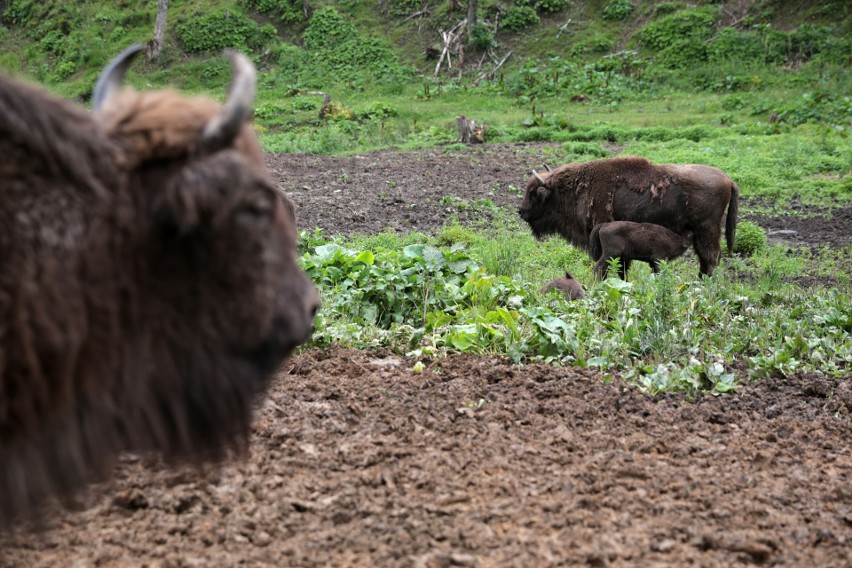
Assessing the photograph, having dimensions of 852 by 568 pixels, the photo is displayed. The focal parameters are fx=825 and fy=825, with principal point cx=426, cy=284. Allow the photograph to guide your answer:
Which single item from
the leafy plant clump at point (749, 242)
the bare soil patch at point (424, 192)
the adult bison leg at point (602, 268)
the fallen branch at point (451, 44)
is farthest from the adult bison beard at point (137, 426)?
the fallen branch at point (451, 44)

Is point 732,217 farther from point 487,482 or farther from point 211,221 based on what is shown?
point 211,221

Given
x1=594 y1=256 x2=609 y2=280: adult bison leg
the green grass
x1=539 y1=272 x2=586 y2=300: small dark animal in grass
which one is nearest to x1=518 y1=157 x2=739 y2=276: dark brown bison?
x1=594 y1=256 x2=609 y2=280: adult bison leg

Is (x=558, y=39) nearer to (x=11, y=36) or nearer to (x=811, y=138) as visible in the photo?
(x=811, y=138)

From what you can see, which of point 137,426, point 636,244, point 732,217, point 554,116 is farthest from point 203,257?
point 554,116

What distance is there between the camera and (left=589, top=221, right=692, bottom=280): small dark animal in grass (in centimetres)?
942

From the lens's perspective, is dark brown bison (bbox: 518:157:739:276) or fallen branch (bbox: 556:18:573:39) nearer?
dark brown bison (bbox: 518:157:739:276)

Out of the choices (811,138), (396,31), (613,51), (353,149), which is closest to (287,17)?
(396,31)

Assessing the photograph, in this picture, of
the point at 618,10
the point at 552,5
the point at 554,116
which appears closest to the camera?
the point at 554,116

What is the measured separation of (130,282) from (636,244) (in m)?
7.73

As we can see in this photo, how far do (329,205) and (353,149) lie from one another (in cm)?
820

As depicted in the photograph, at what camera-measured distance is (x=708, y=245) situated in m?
9.88

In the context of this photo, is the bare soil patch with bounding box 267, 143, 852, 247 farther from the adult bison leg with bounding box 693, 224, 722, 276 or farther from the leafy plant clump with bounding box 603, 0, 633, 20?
the leafy plant clump with bounding box 603, 0, 633, 20

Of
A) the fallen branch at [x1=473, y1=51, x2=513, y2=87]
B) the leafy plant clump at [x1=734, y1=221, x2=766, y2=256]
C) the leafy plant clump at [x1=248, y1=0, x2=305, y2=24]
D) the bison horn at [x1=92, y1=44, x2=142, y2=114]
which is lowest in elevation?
the leafy plant clump at [x1=734, y1=221, x2=766, y2=256]

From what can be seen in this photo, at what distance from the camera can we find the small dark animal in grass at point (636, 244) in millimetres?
9422
